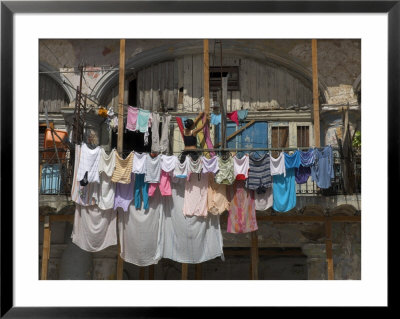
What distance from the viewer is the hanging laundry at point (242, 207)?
9.80m

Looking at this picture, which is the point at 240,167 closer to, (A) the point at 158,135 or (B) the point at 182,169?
(B) the point at 182,169

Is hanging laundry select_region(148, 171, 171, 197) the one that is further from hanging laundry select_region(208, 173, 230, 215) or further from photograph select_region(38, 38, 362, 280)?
hanging laundry select_region(208, 173, 230, 215)

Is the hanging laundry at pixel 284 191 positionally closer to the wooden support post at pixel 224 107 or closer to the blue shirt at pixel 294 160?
the blue shirt at pixel 294 160

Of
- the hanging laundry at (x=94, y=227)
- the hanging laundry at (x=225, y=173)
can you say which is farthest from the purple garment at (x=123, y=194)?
the hanging laundry at (x=225, y=173)

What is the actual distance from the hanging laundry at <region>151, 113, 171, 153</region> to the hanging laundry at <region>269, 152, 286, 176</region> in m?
2.23

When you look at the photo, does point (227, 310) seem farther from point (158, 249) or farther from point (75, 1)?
point (75, 1)

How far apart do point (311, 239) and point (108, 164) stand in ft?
14.0

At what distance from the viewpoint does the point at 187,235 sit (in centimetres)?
977

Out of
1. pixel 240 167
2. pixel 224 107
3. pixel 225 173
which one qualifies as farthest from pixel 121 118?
pixel 240 167

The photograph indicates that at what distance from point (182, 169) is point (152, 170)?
0.52 meters

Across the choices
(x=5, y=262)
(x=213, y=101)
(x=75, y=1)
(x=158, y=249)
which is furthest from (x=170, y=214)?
(x=75, y=1)

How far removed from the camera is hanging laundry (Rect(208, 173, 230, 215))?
9.70m

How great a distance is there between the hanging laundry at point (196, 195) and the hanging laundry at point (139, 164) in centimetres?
81

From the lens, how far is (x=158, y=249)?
32.2ft
